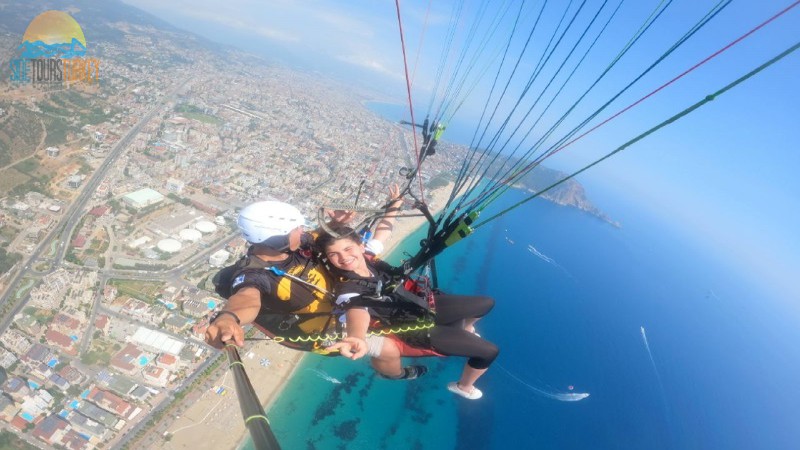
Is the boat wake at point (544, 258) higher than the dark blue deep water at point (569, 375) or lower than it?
higher

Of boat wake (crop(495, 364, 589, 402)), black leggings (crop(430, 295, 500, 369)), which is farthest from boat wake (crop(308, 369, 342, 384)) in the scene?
black leggings (crop(430, 295, 500, 369))

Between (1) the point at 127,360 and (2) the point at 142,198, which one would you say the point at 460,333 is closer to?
(1) the point at 127,360

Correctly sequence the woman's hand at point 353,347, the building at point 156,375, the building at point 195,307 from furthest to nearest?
1. the building at point 195,307
2. the building at point 156,375
3. the woman's hand at point 353,347

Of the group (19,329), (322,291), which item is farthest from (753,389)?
(19,329)

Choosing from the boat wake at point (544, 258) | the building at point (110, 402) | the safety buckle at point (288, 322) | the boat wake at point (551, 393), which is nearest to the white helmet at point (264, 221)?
the safety buckle at point (288, 322)

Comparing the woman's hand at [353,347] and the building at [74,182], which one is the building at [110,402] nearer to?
the woman's hand at [353,347]

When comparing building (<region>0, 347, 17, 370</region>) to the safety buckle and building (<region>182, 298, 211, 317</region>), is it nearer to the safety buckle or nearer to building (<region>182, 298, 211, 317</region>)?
building (<region>182, 298, 211, 317</region>)

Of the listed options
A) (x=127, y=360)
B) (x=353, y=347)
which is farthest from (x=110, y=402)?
(x=353, y=347)

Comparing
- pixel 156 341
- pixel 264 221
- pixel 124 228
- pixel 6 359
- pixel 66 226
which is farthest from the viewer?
pixel 124 228

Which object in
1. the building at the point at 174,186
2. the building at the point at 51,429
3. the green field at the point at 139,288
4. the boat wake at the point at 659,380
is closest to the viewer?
the building at the point at 51,429
